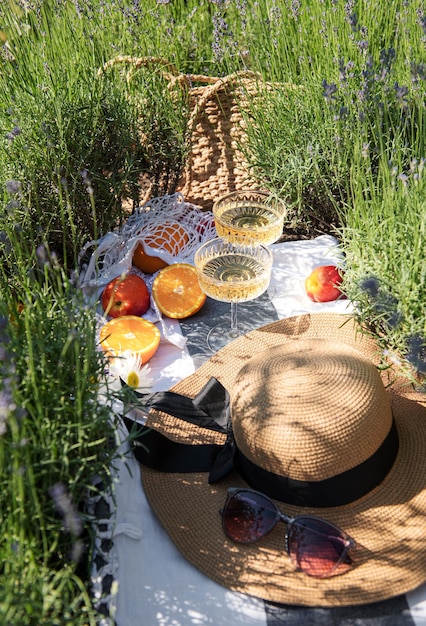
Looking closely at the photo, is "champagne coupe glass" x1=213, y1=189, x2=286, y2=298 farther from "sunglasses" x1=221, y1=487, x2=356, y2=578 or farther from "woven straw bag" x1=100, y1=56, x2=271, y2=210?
"sunglasses" x1=221, y1=487, x2=356, y2=578

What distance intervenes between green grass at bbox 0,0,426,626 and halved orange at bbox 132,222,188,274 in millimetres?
165

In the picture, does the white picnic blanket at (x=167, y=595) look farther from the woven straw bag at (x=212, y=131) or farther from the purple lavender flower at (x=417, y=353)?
the woven straw bag at (x=212, y=131)

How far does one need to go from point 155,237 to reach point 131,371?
67 centimetres

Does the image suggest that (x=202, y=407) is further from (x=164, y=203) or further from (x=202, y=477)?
(x=164, y=203)

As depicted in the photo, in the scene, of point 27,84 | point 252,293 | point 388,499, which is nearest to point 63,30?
point 27,84

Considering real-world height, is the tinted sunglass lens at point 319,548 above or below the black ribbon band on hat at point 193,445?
below

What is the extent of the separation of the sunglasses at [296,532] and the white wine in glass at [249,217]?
94cm

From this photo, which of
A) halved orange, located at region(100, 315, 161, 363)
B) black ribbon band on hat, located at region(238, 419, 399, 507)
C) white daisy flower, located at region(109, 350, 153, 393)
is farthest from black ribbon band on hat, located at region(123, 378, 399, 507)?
halved orange, located at region(100, 315, 161, 363)

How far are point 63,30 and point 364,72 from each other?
3.50 feet

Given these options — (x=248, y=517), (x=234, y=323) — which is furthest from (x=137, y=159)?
(x=248, y=517)

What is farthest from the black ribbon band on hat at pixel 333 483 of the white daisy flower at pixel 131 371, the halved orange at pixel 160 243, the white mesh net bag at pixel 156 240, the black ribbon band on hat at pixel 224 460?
the halved orange at pixel 160 243

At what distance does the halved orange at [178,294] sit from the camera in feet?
7.22

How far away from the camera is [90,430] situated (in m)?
1.28

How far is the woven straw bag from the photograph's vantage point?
99.6 inches
